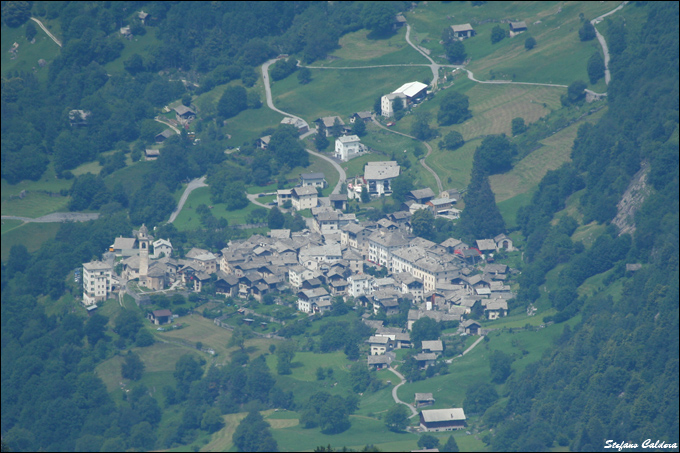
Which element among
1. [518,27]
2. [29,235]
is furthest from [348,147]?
[29,235]

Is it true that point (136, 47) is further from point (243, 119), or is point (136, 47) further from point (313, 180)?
point (313, 180)

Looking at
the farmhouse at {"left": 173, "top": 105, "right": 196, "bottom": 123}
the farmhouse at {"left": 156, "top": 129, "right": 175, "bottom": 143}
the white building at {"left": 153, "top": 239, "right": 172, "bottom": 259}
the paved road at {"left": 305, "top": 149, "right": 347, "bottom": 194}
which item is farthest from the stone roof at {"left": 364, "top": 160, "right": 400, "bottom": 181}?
the farmhouse at {"left": 173, "top": 105, "right": 196, "bottom": 123}

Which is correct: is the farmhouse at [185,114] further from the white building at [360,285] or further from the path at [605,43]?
the path at [605,43]

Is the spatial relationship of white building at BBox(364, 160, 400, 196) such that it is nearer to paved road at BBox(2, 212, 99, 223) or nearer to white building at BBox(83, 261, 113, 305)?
white building at BBox(83, 261, 113, 305)

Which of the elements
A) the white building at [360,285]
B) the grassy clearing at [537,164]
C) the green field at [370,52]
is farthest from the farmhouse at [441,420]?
the green field at [370,52]

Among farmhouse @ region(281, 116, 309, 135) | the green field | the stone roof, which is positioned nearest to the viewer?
the stone roof
